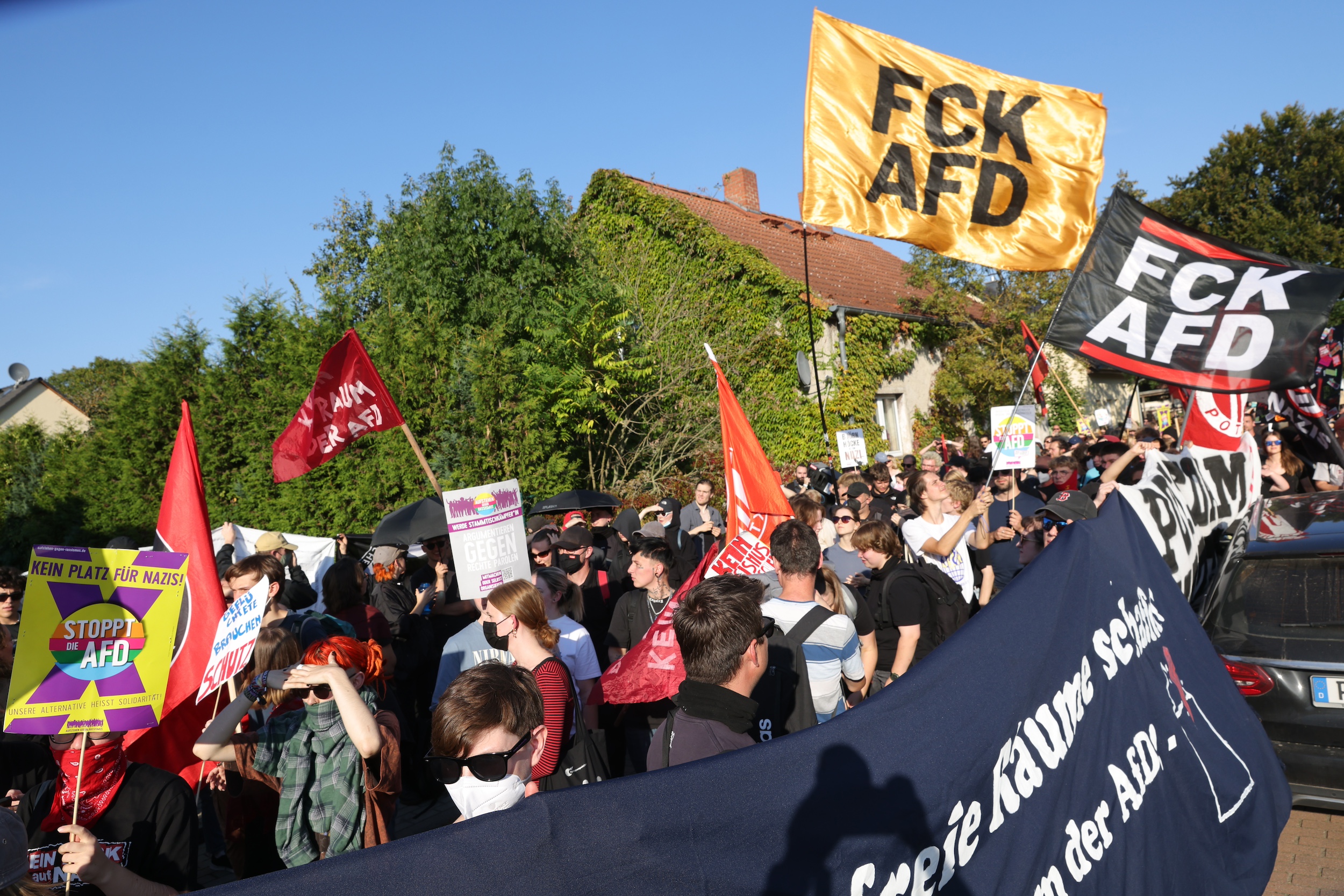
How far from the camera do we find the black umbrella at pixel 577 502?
9.83 meters

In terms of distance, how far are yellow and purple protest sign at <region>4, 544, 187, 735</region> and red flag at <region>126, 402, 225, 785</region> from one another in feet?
1.37

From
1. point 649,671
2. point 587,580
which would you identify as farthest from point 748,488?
point 649,671

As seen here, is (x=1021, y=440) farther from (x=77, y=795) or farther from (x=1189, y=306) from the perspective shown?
(x=77, y=795)

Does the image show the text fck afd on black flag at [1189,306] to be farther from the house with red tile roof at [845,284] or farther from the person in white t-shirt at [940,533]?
the house with red tile roof at [845,284]

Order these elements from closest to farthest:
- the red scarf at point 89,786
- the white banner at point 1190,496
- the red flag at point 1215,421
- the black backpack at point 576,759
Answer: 1. the red scarf at point 89,786
2. the black backpack at point 576,759
3. the white banner at point 1190,496
4. the red flag at point 1215,421

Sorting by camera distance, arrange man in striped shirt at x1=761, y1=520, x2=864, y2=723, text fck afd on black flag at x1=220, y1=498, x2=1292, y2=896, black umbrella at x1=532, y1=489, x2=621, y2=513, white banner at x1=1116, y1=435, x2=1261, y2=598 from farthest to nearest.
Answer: black umbrella at x1=532, y1=489, x2=621, y2=513 → white banner at x1=1116, y1=435, x2=1261, y2=598 → man in striped shirt at x1=761, y1=520, x2=864, y2=723 → text fck afd on black flag at x1=220, y1=498, x2=1292, y2=896

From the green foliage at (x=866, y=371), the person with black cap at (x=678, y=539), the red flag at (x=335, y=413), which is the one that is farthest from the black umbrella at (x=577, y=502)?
the green foliage at (x=866, y=371)

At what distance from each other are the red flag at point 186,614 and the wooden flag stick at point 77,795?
1002mm

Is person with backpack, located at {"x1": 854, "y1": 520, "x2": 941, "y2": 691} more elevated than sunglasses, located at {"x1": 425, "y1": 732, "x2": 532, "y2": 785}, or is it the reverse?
sunglasses, located at {"x1": 425, "y1": 732, "x2": 532, "y2": 785}

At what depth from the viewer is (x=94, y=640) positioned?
10.6ft

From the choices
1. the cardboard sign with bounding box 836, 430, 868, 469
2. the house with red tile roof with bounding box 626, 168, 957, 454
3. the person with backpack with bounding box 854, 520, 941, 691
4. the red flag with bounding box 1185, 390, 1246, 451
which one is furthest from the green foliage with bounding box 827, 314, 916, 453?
the person with backpack with bounding box 854, 520, 941, 691

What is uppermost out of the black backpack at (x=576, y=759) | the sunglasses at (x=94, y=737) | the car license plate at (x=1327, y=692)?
the sunglasses at (x=94, y=737)

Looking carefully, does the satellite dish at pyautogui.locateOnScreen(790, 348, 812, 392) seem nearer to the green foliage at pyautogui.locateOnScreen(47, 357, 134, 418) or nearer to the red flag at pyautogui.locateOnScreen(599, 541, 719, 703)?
the red flag at pyautogui.locateOnScreen(599, 541, 719, 703)

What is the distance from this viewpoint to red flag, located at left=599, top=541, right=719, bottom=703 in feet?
13.4
